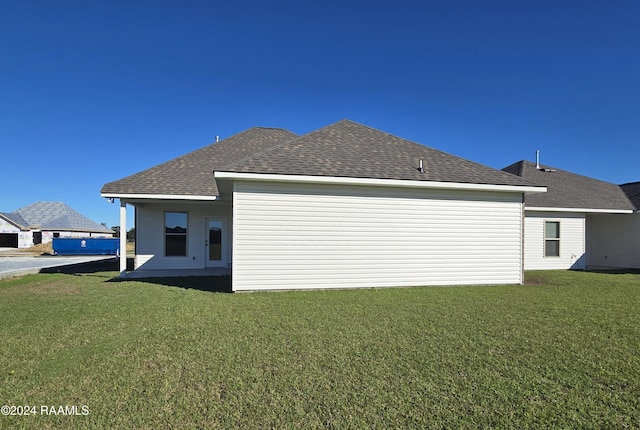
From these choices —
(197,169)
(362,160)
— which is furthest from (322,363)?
(197,169)

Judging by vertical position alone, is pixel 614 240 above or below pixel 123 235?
below

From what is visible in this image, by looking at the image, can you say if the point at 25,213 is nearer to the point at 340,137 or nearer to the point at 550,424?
the point at 340,137

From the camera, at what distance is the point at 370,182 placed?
8.88 metres

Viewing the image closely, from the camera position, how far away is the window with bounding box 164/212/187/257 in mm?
13258

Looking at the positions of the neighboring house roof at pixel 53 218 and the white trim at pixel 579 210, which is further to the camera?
the neighboring house roof at pixel 53 218

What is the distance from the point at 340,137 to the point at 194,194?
5.25m

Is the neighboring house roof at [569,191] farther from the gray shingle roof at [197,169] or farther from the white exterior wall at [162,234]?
the white exterior wall at [162,234]

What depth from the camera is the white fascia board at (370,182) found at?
825 centimetres

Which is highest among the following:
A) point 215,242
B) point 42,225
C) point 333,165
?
point 333,165

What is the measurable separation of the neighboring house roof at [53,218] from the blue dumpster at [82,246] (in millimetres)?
15640

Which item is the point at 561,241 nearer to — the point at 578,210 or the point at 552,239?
the point at 552,239

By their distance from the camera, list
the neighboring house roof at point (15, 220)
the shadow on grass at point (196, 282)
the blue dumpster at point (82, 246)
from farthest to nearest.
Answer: the neighboring house roof at point (15, 220)
the blue dumpster at point (82, 246)
the shadow on grass at point (196, 282)

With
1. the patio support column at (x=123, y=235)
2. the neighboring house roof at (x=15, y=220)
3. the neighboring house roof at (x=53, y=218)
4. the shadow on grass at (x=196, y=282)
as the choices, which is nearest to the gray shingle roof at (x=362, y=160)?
the shadow on grass at (x=196, y=282)

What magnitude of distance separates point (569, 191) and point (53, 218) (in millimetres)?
51298
